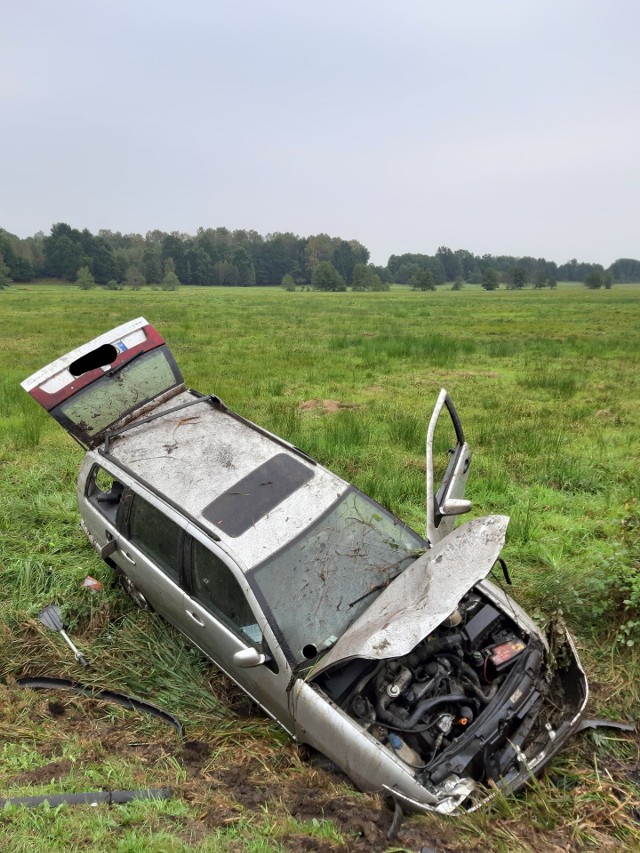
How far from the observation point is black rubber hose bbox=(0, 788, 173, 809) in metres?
3.15

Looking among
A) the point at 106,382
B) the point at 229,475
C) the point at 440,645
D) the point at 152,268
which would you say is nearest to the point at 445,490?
the point at 440,645

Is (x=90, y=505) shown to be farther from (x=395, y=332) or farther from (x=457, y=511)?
(x=395, y=332)

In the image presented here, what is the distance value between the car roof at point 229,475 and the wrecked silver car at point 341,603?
0.05ft

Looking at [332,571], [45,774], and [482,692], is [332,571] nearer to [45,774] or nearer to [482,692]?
[482,692]

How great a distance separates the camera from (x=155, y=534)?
4566 millimetres

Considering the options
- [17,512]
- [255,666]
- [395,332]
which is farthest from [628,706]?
[395,332]

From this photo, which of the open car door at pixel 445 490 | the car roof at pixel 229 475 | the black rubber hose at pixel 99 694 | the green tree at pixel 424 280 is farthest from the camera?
the green tree at pixel 424 280

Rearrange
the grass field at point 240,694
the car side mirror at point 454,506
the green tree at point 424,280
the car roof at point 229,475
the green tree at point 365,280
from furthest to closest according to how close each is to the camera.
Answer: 1. the green tree at point 365,280
2. the green tree at point 424,280
3. the car roof at point 229,475
4. the car side mirror at point 454,506
5. the grass field at point 240,694

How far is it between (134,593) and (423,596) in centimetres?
283

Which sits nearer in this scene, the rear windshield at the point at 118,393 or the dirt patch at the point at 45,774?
the dirt patch at the point at 45,774

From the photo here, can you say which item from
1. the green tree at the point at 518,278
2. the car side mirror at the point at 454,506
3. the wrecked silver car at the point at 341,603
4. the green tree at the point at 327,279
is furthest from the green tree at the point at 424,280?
the car side mirror at the point at 454,506

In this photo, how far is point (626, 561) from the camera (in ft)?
15.7

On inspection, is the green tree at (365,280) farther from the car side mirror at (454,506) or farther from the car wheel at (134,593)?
the car side mirror at (454,506)

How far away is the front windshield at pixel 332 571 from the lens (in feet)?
12.3
